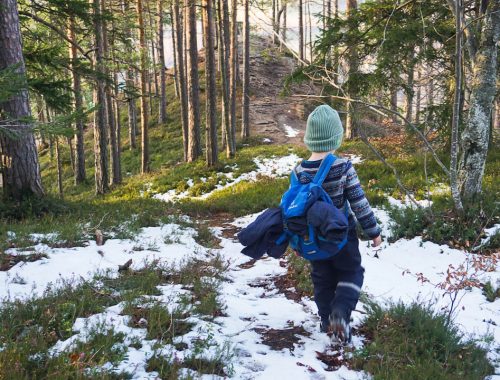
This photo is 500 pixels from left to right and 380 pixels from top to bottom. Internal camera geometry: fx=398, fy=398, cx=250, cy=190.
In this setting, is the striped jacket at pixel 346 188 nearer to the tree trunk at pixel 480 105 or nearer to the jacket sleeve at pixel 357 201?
the jacket sleeve at pixel 357 201

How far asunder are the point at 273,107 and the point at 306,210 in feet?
94.8

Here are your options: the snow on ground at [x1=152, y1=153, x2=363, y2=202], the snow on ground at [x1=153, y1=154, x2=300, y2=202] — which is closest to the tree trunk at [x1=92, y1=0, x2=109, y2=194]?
the snow on ground at [x1=152, y1=153, x2=363, y2=202]

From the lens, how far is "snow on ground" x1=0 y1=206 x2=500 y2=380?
3.49m

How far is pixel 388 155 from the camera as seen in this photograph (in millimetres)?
13648

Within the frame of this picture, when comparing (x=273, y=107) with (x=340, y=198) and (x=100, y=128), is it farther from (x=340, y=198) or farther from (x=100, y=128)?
(x=340, y=198)

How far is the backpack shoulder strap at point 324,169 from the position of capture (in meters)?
3.54

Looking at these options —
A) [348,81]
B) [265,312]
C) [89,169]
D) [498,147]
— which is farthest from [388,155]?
[89,169]

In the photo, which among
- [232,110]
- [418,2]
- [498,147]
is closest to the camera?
[418,2]

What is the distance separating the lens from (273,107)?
3145cm

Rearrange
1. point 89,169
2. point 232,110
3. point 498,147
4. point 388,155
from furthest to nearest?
point 89,169
point 232,110
point 388,155
point 498,147

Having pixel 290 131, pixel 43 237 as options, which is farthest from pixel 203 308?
pixel 290 131

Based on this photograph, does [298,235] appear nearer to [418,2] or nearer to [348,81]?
[348,81]

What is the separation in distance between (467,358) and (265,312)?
206 cm

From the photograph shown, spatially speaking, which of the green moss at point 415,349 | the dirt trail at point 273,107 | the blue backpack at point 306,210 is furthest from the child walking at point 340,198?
the dirt trail at point 273,107
